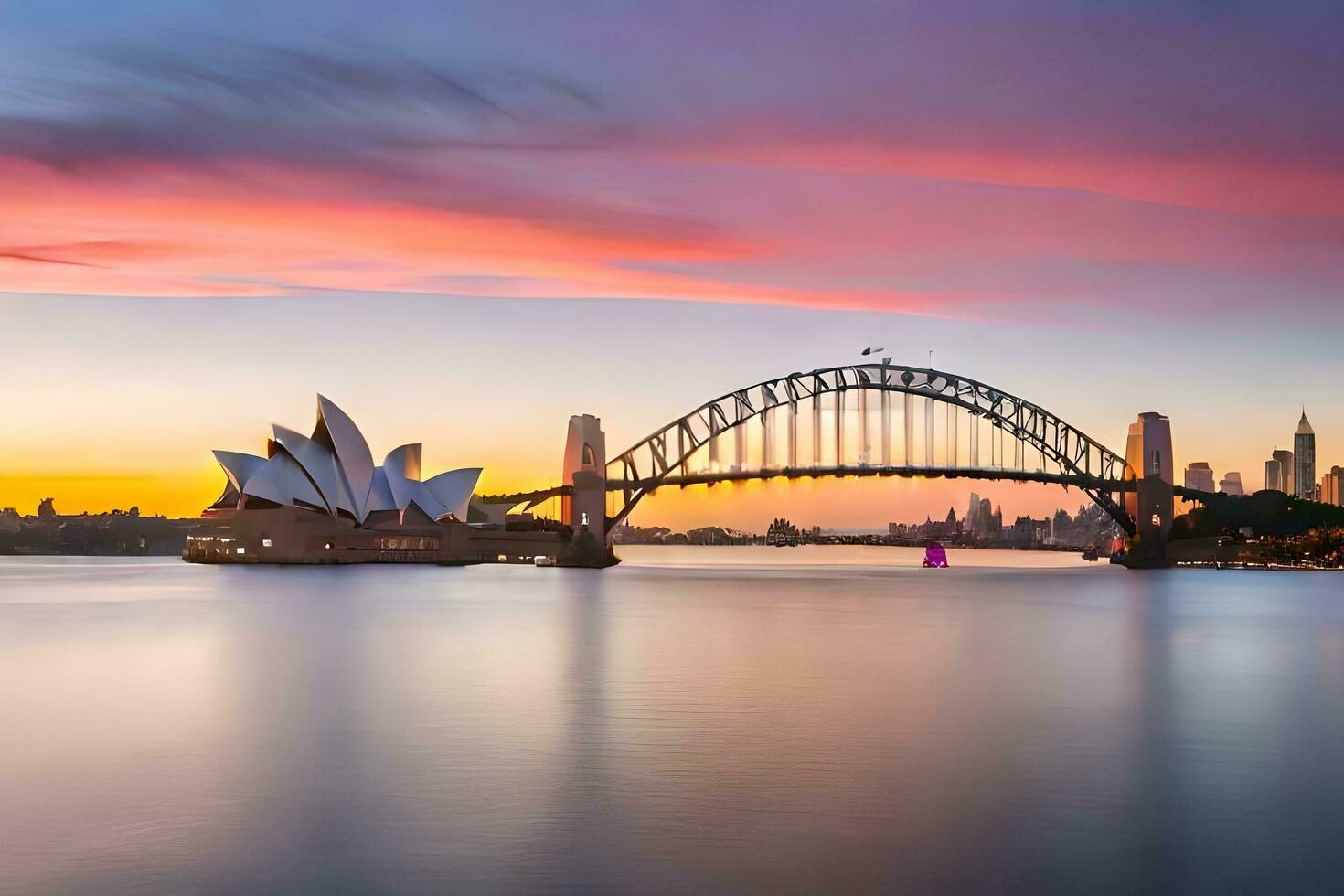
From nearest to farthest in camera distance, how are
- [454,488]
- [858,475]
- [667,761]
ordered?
[667,761] → [858,475] → [454,488]

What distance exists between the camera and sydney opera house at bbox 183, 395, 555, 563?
12038cm

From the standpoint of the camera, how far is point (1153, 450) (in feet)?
435

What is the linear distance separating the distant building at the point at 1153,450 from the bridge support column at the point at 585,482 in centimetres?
4973

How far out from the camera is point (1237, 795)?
1973 cm

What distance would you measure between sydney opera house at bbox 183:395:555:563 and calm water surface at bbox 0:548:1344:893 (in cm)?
6861

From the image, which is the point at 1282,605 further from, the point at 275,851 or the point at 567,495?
the point at 275,851

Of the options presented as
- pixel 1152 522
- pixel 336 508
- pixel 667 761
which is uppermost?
pixel 336 508

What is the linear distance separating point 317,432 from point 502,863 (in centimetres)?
10958

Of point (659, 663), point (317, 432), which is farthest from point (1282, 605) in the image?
point (317, 432)

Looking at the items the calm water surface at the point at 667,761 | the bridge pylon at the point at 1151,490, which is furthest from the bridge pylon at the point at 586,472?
the calm water surface at the point at 667,761

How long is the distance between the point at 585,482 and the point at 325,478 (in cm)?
2191

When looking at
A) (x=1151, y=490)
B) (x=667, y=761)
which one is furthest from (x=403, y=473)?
(x=667, y=761)

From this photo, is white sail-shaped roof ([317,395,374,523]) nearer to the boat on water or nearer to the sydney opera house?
the sydney opera house

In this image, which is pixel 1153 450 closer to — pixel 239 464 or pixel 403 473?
pixel 403 473
